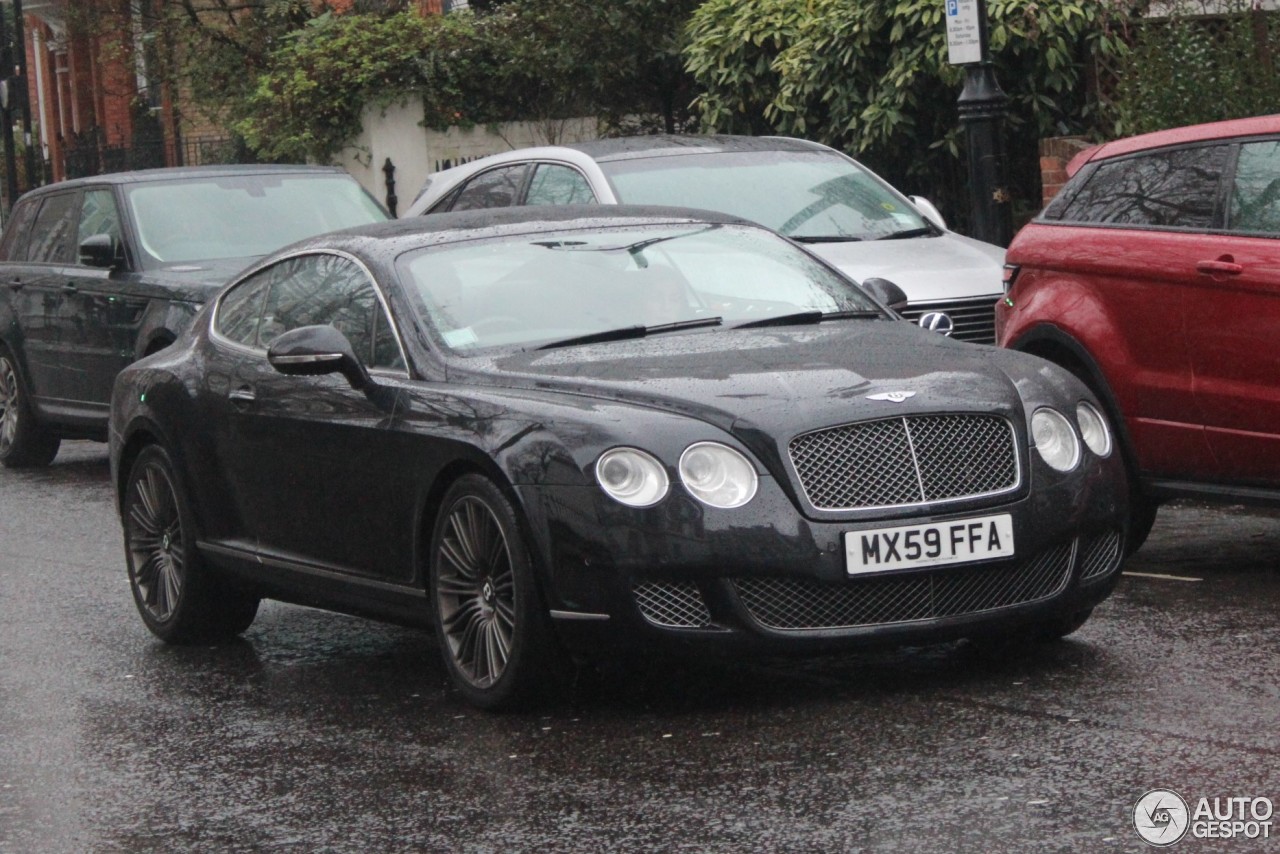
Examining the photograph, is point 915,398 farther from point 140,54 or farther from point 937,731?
point 140,54

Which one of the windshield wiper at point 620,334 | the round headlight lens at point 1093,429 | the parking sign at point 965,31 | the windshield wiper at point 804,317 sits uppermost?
the parking sign at point 965,31

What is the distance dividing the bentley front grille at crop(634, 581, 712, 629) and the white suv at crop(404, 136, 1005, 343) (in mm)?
5644

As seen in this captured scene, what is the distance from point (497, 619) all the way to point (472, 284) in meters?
1.35

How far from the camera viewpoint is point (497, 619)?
6719 mm

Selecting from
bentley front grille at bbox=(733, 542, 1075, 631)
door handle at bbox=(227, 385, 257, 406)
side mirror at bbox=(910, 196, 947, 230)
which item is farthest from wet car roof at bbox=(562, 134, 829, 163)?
bentley front grille at bbox=(733, 542, 1075, 631)

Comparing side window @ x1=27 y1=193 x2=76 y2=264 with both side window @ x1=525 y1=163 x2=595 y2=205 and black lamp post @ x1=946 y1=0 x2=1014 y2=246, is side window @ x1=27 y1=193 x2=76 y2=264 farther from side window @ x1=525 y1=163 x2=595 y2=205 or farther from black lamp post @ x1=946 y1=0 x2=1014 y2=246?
black lamp post @ x1=946 y1=0 x2=1014 y2=246

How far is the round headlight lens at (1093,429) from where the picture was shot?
22.8ft

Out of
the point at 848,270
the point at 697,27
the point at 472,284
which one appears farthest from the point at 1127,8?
the point at 472,284

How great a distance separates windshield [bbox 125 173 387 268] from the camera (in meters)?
14.3

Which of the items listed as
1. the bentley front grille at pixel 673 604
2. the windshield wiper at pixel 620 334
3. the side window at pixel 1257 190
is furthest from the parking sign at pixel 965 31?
the bentley front grille at pixel 673 604

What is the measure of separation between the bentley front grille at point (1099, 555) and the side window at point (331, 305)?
221 centimetres

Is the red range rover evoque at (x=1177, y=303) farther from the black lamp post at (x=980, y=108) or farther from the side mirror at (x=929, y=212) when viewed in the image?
the black lamp post at (x=980, y=108)

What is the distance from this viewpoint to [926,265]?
12.3 m

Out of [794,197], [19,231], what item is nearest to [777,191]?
[794,197]
